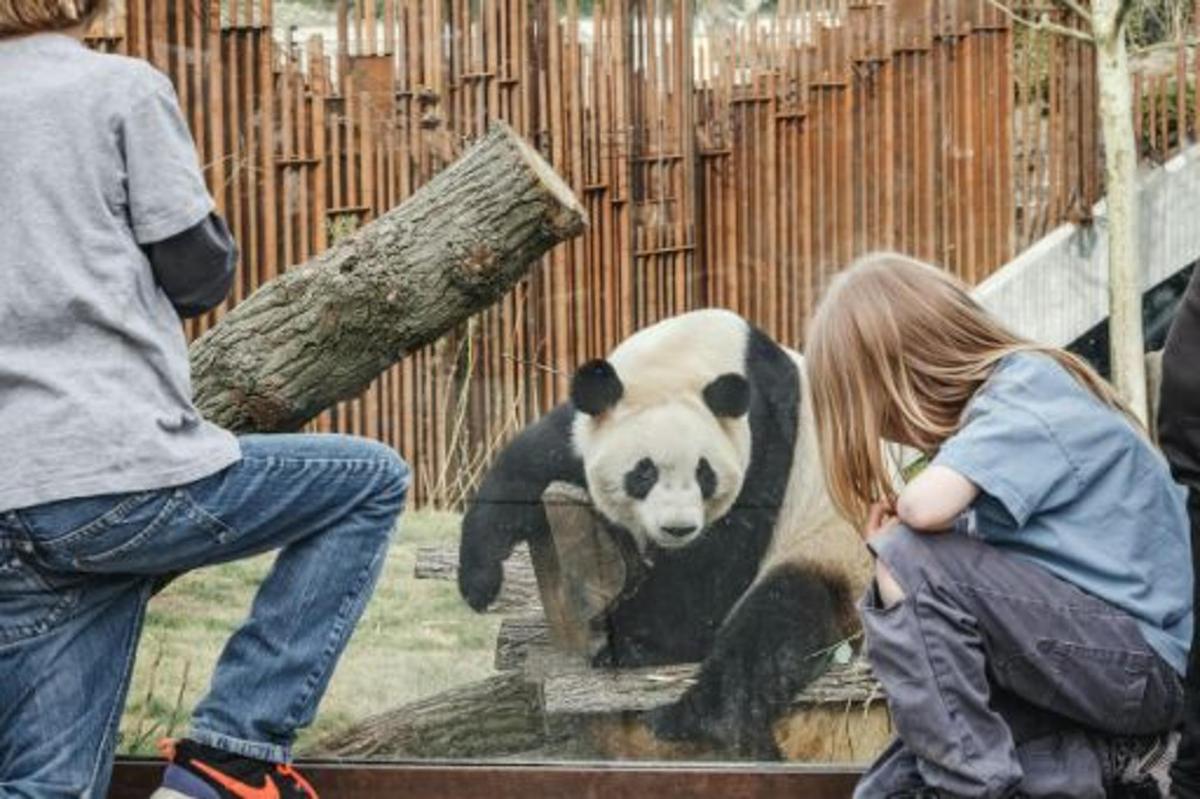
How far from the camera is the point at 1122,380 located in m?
4.86

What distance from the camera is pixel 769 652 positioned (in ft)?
16.2

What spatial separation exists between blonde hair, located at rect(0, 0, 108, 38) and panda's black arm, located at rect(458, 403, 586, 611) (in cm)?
194

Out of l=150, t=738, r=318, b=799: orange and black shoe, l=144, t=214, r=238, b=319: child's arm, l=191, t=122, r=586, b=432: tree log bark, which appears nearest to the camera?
l=144, t=214, r=238, b=319: child's arm

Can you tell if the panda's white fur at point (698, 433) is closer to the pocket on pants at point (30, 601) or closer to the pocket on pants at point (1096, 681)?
the pocket on pants at point (1096, 681)

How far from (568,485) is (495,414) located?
24cm

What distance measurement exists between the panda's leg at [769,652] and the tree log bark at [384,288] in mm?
1171

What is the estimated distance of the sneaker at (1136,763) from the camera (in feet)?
11.0

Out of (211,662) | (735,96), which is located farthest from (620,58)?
(211,662)

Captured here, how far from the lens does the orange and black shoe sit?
3.30 m

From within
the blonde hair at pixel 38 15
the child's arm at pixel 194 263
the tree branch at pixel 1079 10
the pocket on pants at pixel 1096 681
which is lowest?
the pocket on pants at pixel 1096 681

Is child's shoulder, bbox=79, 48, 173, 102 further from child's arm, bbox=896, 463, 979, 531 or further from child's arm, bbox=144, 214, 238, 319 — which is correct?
child's arm, bbox=896, 463, 979, 531

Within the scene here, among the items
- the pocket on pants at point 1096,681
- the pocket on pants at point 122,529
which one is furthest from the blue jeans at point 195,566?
the pocket on pants at point 1096,681

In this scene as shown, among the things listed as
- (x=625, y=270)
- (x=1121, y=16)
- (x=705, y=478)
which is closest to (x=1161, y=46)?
(x=1121, y=16)

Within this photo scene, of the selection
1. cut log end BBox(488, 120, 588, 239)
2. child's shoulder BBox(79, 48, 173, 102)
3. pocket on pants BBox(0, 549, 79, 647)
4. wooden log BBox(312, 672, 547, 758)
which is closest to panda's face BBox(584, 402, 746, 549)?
wooden log BBox(312, 672, 547, 758)
